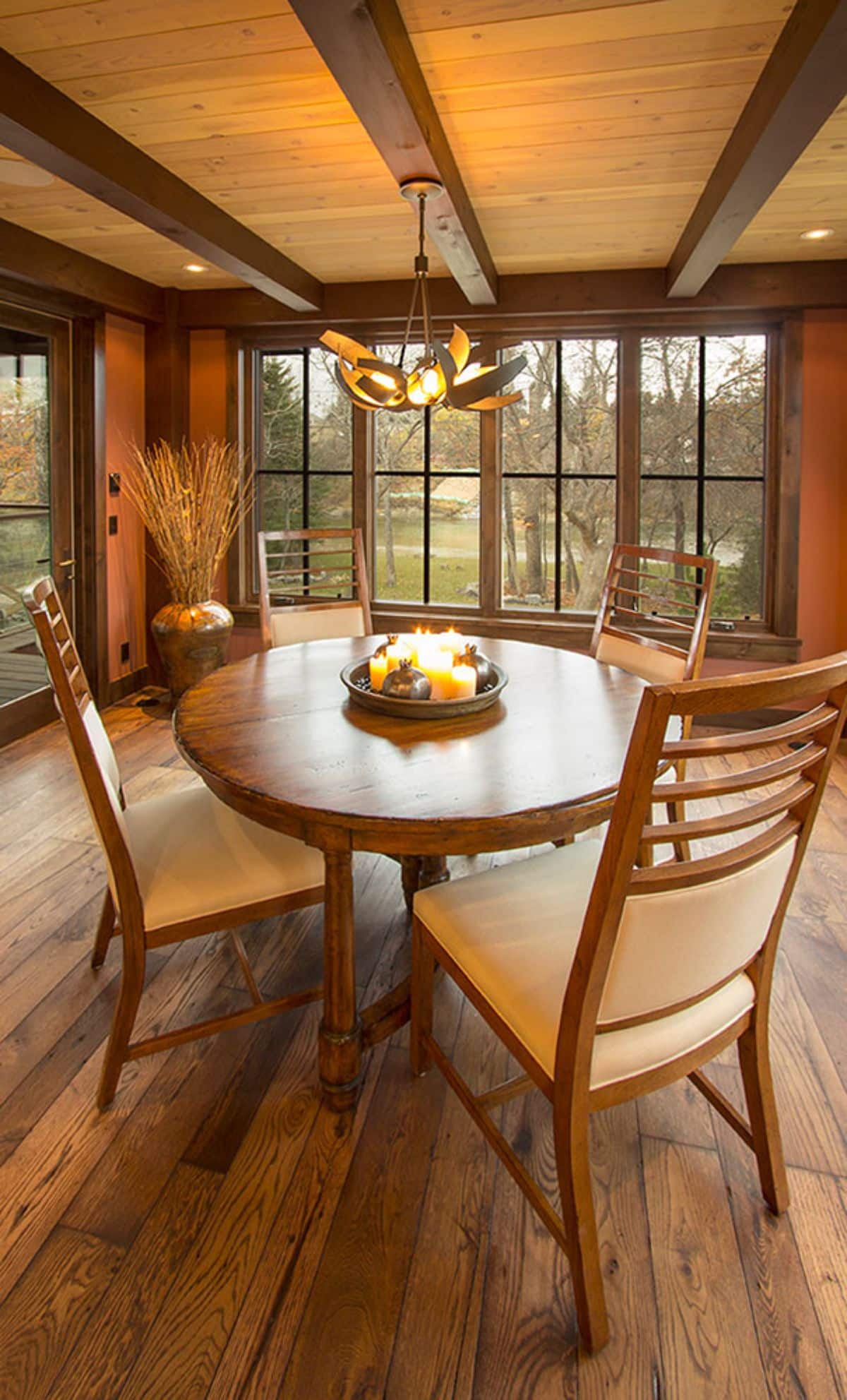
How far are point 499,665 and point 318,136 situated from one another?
5.65ft

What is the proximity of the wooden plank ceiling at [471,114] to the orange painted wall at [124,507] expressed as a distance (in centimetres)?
92

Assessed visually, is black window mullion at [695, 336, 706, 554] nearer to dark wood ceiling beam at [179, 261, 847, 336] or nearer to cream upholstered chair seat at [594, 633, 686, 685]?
dark wood ceiling beam at [179, 261, 847, 336]

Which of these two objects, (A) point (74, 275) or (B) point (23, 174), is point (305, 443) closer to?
(A) point (74, 275)

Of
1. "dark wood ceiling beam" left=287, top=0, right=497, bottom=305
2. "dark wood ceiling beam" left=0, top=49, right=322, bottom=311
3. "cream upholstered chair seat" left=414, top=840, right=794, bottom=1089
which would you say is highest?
"dark wood ceiling beam" left=0, top=49, right=322, bottom=311

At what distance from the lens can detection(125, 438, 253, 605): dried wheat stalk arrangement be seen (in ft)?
14.5

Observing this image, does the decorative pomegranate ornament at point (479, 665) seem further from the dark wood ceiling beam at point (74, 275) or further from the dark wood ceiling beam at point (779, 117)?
the dark wood ceiling beam at point (74, 275)

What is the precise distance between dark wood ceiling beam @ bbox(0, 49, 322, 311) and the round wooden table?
5.08 ft

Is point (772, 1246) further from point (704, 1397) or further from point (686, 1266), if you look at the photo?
point (704, 1397)

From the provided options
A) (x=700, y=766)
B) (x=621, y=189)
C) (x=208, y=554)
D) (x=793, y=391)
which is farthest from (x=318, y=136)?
(x=700, y=766)

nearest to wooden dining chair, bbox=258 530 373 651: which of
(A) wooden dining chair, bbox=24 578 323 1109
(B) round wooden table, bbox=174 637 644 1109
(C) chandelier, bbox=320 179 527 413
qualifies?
(C) chandelier, bbox=320 179 527 413

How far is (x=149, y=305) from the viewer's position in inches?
185

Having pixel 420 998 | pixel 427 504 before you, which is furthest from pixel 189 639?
pixel 420 998

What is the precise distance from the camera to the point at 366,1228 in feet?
4.81

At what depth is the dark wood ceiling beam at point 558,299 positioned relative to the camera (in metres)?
4.05
